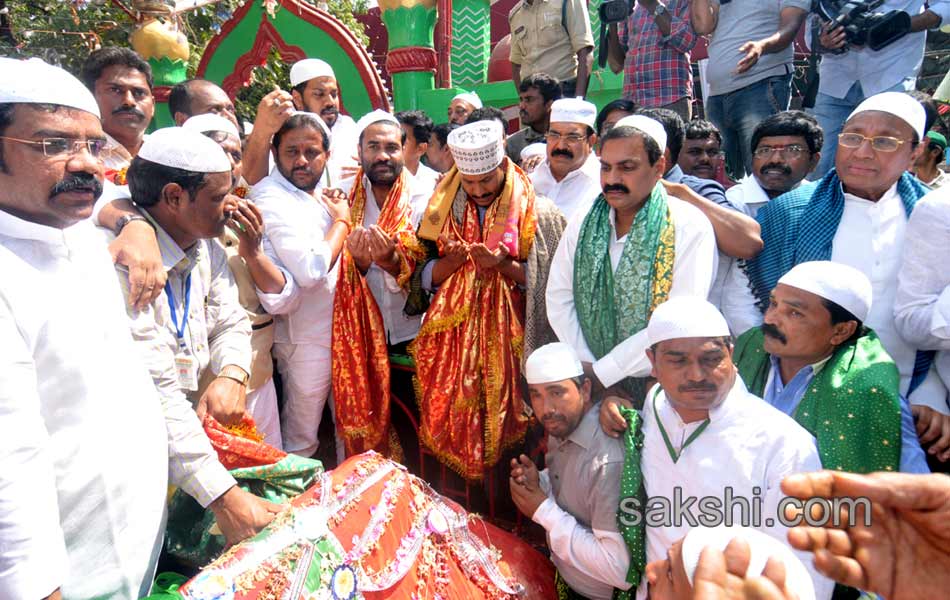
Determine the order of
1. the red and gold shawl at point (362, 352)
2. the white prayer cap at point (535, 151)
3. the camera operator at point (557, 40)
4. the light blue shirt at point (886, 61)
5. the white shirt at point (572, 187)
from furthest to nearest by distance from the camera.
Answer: the camera operator at point (557, 40) < the white prayer cap at point (535, 151) < the light blue shirt at point (886, 61) < the white shirt at point (572, 187) < the red and gold shawl at point (362, 352)

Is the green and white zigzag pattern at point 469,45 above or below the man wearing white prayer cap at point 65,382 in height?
above

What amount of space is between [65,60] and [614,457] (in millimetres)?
12730

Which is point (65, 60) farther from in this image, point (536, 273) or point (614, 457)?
point (614, 457)

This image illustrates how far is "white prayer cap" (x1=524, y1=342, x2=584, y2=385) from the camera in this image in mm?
2693

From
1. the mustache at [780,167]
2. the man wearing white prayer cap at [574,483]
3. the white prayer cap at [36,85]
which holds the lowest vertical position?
the man wearing white prayer cap at [574,483]

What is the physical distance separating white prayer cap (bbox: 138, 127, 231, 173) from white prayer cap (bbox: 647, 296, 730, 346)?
1.65 meters

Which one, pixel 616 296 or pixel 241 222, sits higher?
pixel 241 222

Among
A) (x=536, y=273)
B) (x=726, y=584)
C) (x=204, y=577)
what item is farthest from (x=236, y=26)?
(x=726, y=584)

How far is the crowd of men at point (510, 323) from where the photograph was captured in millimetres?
1630

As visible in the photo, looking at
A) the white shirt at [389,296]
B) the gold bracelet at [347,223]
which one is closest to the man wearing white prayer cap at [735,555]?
the white shirt at [389,296]

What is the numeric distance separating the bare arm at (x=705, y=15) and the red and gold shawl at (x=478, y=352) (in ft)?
7.39

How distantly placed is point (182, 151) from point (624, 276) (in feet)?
5.71

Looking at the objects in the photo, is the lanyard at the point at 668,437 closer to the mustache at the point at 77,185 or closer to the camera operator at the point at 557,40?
the mustache at the point at 77,185

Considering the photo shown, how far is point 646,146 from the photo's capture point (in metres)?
2.79
